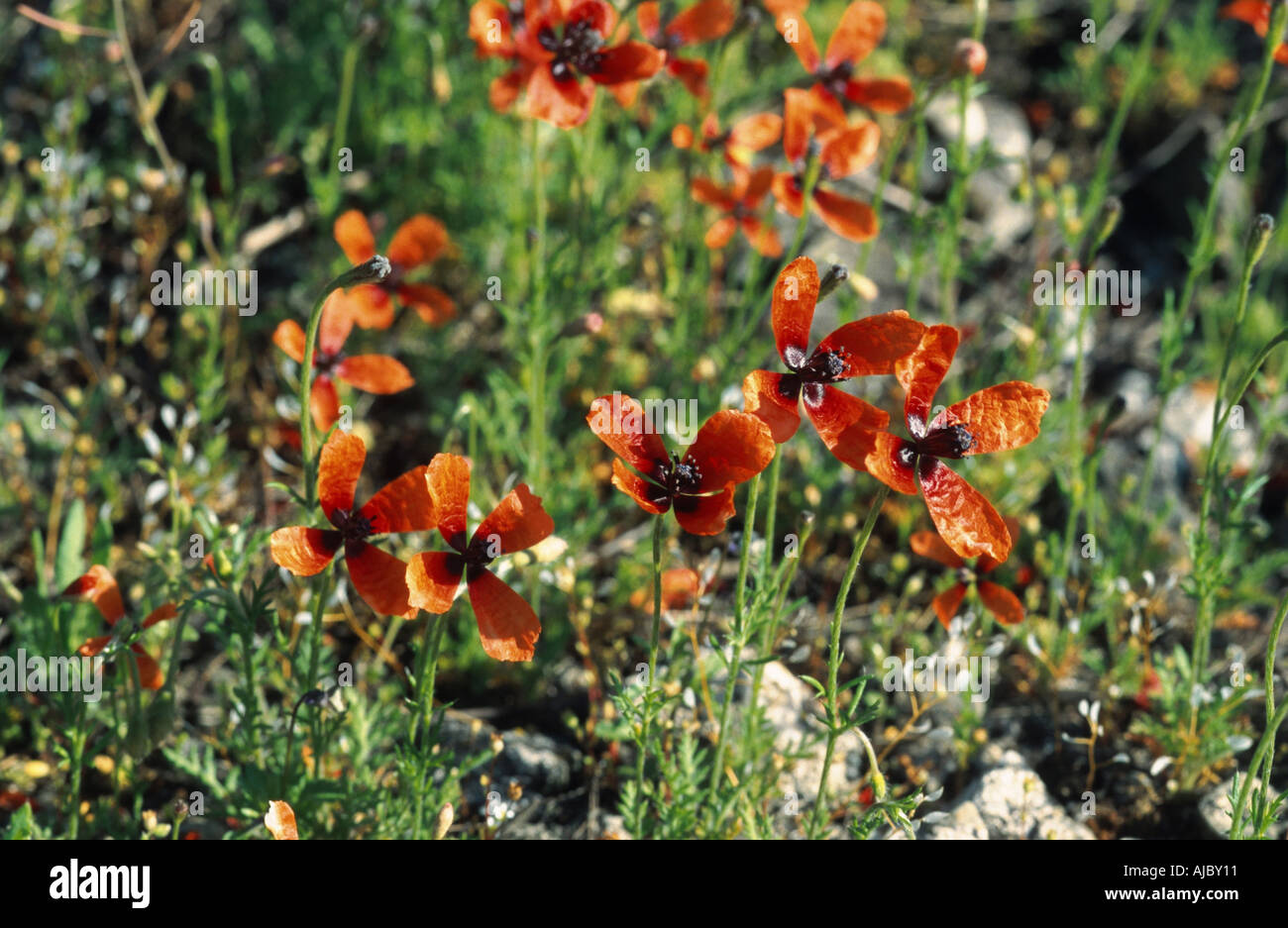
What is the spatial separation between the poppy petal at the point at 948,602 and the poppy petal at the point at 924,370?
610 mm

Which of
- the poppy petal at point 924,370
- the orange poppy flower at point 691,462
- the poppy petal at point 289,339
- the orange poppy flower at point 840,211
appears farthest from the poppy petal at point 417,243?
the poppy petal at point 924,370

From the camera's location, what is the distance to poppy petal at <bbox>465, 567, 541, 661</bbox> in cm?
186

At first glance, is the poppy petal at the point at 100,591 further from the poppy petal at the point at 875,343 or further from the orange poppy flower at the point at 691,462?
the poppy petal at the point at 875,343

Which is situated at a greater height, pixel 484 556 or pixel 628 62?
pixel 628 62

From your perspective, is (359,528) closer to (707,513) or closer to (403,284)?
(707,513)

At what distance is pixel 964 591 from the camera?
2510 millimetres

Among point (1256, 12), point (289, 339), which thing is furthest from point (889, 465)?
point (1256, 12)

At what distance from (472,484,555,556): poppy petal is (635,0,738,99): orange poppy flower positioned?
56.4 inches

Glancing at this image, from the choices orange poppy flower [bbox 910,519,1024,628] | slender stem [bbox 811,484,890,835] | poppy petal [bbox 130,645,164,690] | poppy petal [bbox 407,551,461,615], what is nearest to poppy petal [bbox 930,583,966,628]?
orange poppy flower [bbox 910,519,1024,628]

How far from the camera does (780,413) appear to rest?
1.86 m

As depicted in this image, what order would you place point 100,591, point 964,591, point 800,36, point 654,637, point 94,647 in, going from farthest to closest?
point 800,36
point 964,591
point 100,591
point 94,647
point 654,637

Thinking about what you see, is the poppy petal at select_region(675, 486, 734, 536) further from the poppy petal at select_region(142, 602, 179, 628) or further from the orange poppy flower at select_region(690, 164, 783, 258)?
the orange poppy flower at select_region(690, 164, 783, 258)

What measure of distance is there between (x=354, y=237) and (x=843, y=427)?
49.9 inches

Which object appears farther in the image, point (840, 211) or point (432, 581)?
point (840, 211)
